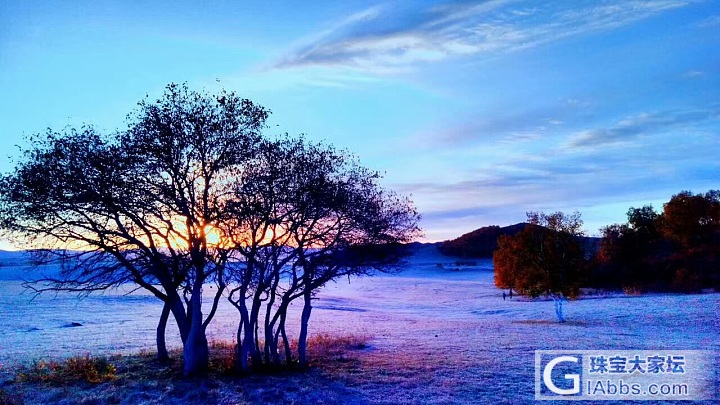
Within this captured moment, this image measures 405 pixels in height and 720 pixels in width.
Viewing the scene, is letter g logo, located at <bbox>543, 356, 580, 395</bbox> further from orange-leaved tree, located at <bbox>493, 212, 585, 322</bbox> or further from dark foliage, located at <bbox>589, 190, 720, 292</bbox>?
dark foliage, located at <bbox>589, 190, 720, 292</bbox>

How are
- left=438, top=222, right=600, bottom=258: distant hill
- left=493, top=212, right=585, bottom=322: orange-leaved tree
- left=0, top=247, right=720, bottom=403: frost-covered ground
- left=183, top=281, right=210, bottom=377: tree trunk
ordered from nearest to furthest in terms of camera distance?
left=0, top=247, right=720, bottom=403: frost-covered ground → left=183, top=281, right=210, bottom=377: tree trunk → left=493, top=212, right=585, bottom=322: orange-leaved tree → left=438, top=222, right=600, bottom=258: distant hill

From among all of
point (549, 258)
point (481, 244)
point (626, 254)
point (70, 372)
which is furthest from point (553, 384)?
point (481, 244)

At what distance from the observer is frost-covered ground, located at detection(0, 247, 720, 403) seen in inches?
716

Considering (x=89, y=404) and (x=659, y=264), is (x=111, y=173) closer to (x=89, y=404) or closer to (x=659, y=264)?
(x=89, y=404)

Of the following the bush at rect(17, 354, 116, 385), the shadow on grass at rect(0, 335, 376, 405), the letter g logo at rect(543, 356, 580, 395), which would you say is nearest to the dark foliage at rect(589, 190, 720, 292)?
the letter g logo at rect(543, 356, 580, 395)

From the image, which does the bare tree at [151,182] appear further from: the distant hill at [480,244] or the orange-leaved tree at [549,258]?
the distant hill at [480,244]

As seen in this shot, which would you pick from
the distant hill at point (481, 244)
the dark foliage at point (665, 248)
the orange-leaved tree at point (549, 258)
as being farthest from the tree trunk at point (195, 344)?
the distant hill at point (481, 244)

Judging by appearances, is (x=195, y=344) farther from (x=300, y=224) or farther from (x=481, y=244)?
(x=481, y=244)

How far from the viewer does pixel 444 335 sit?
32.3 meters

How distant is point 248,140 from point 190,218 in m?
3.39

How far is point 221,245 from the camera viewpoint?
20141 mm

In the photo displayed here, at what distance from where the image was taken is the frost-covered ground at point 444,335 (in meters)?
18.2

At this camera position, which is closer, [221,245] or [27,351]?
[221,245]

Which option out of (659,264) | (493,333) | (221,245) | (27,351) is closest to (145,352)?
(27,351)
